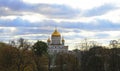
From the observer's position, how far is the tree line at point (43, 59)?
84.4 metres

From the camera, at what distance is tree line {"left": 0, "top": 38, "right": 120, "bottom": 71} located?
8438 cm

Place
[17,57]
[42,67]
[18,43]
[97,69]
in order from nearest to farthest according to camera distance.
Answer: [17,57], [18,43], [97,69], [42,67]

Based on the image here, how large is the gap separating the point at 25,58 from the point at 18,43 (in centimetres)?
736

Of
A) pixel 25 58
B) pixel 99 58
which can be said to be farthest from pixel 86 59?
pixel 25 58

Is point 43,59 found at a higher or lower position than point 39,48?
lower

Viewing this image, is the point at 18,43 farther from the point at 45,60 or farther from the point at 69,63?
the point at 69,63

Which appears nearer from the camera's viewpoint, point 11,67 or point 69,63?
point 11,67

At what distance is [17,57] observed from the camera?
274 ft

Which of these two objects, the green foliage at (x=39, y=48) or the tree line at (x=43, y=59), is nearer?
the tree line at (x=43, y=59)

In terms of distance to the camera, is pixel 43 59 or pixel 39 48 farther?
pixel 39 48

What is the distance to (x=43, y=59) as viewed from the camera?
10675cm

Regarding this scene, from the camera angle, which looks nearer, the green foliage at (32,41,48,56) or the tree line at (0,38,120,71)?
the tree line at (0,38,120,71)

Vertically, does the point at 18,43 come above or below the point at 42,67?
above

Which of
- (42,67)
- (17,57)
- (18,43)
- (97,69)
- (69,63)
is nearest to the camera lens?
(17,57)
